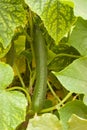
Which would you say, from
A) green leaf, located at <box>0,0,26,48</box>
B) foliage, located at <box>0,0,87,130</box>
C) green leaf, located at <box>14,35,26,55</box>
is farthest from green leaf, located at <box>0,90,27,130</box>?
green leaf, located at <box>14,35,26,55</box>

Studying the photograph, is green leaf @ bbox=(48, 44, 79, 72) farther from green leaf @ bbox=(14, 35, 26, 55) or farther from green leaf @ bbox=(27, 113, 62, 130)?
green leaf @ bbox=(27, 113, 62, 130)

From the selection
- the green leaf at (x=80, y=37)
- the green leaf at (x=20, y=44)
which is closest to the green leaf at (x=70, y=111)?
the green leaf at (x=80, y=37)

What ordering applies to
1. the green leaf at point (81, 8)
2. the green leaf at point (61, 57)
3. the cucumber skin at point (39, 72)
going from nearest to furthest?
the green leaf at point (81, 8), the cucumber skin at point (39, 72), the green leaf at point (61, 57)

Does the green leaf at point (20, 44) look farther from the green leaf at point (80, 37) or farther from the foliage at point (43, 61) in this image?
the green leaf at point (80, 37)

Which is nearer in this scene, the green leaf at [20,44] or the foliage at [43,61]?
the foliage at [43,61]

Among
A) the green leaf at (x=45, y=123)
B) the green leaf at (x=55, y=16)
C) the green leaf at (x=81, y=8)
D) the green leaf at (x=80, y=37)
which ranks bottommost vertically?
the green leaf at (x=45, y=123)

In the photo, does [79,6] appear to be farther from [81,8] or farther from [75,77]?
[75,77]

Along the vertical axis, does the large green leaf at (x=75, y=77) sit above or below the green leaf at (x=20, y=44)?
above
